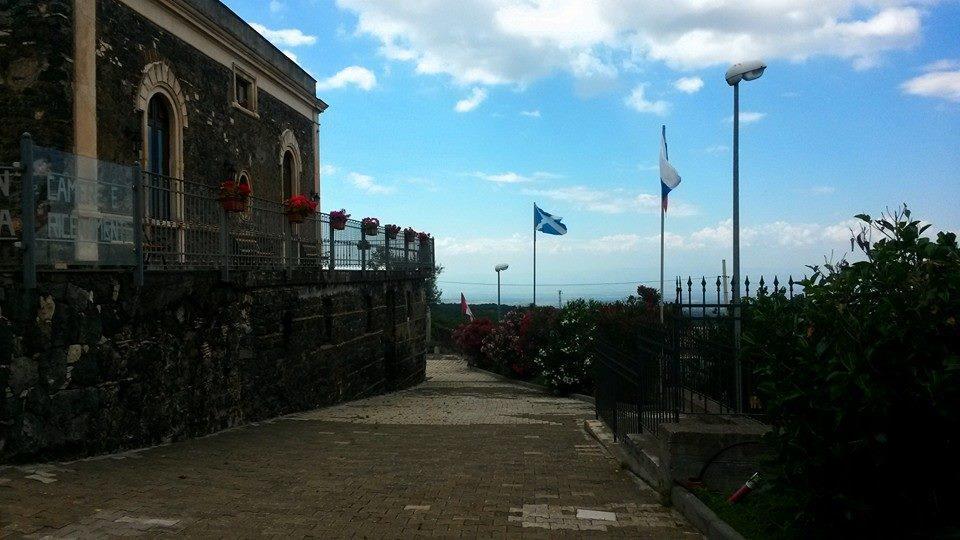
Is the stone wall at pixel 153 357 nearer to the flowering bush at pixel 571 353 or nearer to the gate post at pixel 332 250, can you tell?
the gate post at pixel 332 250

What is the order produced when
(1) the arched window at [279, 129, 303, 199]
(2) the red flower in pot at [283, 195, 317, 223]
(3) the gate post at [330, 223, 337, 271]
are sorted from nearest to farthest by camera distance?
(2) the red flower in pot at [283, 195, 317, 223]
(3) the gate post at [330, 223, 337, 271]
(1) the arched window at [279, 129, 303, 199]

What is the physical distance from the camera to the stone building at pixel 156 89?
31.6ft

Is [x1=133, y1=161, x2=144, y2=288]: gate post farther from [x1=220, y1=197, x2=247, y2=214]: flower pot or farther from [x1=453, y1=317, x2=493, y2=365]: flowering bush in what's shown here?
[x1=453, y1=317, x2=493, y2=365]: flowering bush

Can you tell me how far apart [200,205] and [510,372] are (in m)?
16.6

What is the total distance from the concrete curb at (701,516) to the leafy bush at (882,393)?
0.87 metres

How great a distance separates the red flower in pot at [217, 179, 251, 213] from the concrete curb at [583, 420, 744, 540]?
5630 mm

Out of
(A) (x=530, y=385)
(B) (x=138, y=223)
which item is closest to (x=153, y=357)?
(B) (x=138, y=223)

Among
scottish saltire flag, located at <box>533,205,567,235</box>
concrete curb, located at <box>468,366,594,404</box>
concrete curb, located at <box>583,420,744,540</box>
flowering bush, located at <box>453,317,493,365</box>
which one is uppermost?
scottish saltire flag, located at <box>533,205,567,235</box>

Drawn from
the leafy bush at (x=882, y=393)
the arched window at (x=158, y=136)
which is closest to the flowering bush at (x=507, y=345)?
the arched window at (x=158, y=136)

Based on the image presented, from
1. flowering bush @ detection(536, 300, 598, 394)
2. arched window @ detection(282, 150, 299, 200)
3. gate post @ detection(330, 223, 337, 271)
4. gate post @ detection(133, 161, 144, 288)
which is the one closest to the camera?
gate post @ detection(133, 161, 144, 288)

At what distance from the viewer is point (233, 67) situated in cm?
1534

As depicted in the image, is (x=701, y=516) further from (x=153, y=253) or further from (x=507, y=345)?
(x=507, y=345)

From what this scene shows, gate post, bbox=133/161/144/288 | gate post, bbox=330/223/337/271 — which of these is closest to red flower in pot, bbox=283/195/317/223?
gate post, bbox=330/223/337/271

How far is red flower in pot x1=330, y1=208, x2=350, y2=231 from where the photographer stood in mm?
14109
